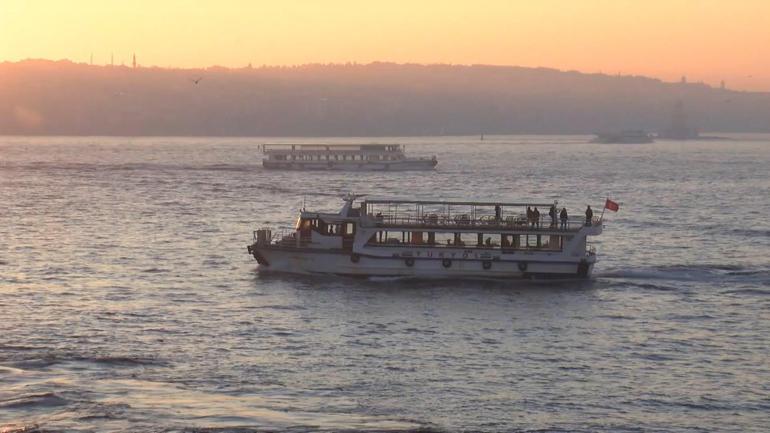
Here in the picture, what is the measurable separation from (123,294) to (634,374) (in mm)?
32564

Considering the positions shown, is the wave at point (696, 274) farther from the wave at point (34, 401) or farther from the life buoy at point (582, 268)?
the wave at point (34, 401)

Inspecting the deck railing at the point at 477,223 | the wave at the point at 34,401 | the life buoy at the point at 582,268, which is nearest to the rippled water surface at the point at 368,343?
the wave at the point at 34,401

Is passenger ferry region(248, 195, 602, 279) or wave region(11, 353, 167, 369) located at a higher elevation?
passenger ferry region(248, 195, 602, 279)

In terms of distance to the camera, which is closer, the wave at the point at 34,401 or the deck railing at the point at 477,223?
the wave at the point at 34,401

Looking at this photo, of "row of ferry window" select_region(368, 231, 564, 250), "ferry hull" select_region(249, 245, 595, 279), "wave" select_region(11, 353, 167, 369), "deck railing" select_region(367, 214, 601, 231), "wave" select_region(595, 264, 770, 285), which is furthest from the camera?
"wave" select_region(595, 264, 770, 285)

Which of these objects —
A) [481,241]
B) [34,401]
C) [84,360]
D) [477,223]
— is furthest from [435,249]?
[34,401]

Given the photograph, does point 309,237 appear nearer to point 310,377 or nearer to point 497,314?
point 497,314

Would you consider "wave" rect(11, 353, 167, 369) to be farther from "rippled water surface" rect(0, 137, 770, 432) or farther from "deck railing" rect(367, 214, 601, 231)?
"deck railing" rect(367, 214, 601, 231)

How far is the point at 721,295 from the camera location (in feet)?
258

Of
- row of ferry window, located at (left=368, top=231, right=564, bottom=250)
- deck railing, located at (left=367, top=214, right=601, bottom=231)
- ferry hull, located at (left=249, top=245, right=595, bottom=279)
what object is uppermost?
deck railing, located at (left=367, top=214, right=601, bottom=231)

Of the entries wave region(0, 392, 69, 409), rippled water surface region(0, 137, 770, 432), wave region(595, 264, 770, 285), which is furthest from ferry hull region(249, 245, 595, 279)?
wave region(0, 392, 69, 409)

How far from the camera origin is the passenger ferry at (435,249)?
8169 cm

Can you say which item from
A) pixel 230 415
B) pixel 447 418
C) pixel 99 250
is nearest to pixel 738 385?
pixel 447 418

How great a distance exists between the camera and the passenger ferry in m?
81.7
